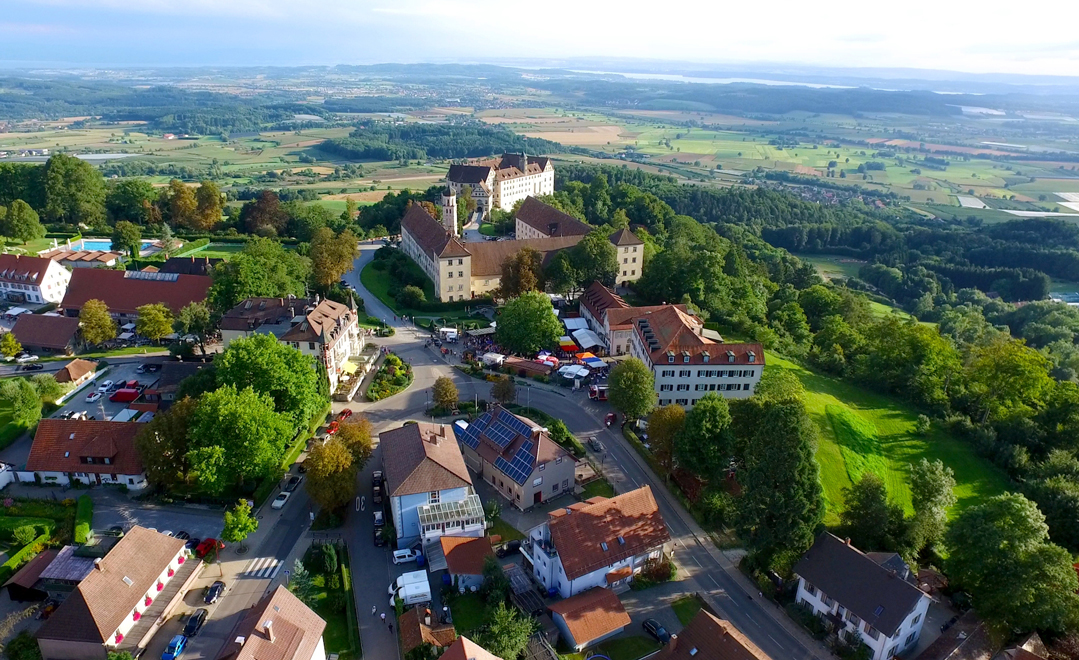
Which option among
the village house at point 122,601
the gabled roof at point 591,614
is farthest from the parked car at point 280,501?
the gabled roof at point 591,614

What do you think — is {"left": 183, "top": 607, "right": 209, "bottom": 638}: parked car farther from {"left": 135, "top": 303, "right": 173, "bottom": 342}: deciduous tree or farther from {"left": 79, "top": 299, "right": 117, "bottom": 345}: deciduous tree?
{"left": 79, "top": 299, "right": 117, "bottom": 345}: deciduous tree

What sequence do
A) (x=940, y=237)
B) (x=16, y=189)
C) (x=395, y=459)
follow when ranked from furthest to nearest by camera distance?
(x=940, y=237) → (x=16, y=189) → (x=395, y=459)

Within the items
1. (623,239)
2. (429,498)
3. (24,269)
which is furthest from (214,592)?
(24,269)

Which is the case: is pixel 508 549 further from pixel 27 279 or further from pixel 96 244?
pixel 96 244

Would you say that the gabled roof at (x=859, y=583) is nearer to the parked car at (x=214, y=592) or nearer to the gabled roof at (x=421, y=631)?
the gabled roof at (x=421, y=631)

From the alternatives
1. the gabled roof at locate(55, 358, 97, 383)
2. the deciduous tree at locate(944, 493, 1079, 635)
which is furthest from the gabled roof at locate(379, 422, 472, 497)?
the gabled roof at locate(55, 358, 97, 383)

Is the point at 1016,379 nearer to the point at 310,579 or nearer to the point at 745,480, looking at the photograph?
the point at 745,480

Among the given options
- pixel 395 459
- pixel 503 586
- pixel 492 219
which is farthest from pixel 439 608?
pixel 492 219

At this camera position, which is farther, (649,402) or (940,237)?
(940,237)
